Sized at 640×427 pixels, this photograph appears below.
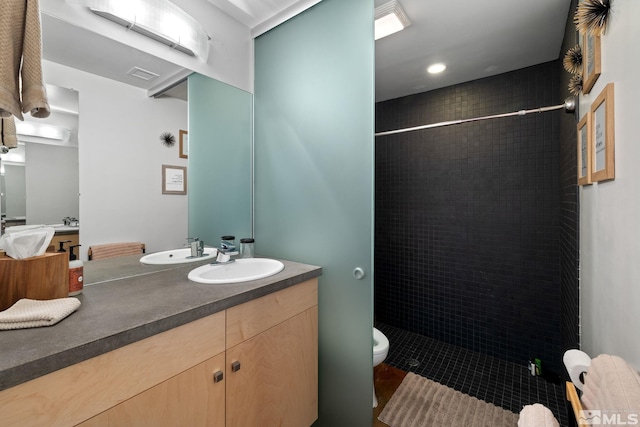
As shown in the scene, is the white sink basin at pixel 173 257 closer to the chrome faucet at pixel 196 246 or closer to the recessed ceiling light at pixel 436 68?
the chrome faucet at pixel 196 246

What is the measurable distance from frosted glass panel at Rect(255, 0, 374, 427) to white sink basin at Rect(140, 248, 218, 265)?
429 millimetres

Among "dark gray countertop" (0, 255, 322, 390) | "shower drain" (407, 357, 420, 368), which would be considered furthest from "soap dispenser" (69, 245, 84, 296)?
"shower drain" (407, 357, 420, 368)

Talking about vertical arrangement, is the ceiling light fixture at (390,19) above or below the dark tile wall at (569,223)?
above

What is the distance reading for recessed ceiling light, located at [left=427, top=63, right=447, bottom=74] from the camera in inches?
85.7

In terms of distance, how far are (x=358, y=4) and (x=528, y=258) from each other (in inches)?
84.3

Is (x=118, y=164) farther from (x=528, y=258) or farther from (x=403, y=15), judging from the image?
(x=528, y=258)

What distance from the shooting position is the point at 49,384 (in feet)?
2.21

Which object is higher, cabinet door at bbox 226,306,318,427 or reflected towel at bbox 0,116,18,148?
reflected towel at bbox 0,116,18,148

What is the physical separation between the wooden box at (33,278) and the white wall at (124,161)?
0.32m

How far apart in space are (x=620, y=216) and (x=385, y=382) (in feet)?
5.88

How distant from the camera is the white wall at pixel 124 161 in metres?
1.24

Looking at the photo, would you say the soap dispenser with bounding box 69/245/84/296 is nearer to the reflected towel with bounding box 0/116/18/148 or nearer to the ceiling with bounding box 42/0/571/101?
the reflected towel with bounding box 0/116/18/148

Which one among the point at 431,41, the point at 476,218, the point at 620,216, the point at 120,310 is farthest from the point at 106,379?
the point at 476,218

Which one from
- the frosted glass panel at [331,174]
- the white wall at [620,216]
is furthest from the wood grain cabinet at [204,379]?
the white wall at [620,216]
